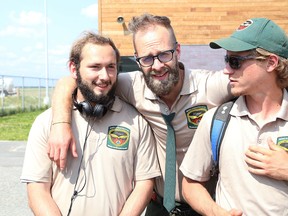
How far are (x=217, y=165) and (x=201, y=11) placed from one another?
33.0 feet

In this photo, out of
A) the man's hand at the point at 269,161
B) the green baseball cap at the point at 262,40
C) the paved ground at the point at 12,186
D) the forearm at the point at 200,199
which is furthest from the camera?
the paved ground at the point at 12,186

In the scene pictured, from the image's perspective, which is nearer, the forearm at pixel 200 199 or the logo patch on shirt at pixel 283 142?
the logo patch on shirt at pixel 283 142

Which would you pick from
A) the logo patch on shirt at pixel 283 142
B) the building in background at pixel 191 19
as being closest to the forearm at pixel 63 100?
the logo patch on shirt at pixel 283 142

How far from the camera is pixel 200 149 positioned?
2342 millimetres

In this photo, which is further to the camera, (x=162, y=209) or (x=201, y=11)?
(x=201, y=11)

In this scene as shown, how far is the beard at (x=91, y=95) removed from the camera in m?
2.66

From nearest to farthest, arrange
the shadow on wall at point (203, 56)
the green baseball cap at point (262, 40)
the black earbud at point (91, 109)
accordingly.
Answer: the green baseball cap at point (262, 40) < the black earbud at point (91, 109) < the shadow on wall at point (203, 56)

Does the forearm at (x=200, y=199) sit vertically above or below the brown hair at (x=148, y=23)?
below

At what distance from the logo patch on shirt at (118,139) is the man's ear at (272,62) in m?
1.05

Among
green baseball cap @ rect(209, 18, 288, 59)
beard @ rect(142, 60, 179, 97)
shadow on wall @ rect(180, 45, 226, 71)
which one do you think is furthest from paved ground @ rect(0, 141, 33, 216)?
shadow on wall @ rect(180, 45, 226, 71)

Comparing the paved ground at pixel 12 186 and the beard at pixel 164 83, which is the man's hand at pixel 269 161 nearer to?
the beard at pixel 164 83

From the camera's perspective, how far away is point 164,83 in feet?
8.95

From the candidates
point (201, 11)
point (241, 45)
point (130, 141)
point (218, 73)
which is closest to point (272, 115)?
point (241, 45)

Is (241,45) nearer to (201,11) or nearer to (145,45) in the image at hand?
(145,45)
